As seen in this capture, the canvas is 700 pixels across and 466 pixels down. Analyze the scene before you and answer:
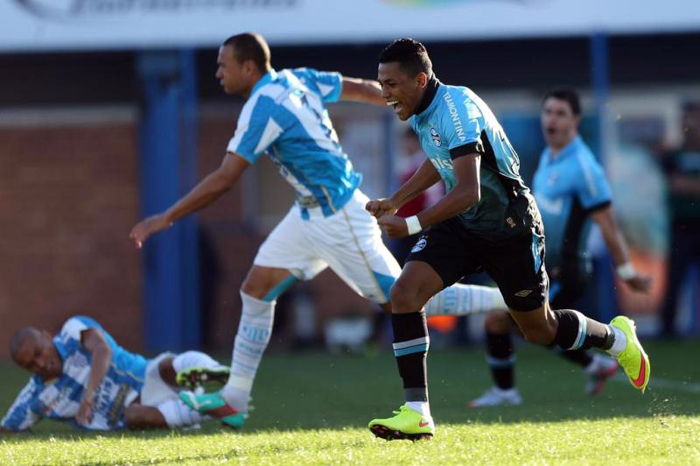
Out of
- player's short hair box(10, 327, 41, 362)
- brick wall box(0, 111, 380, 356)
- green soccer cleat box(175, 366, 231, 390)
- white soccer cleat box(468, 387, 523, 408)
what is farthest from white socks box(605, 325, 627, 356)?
brick wall box(0, 111, 380, 356)

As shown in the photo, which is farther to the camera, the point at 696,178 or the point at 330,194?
the point at 696,178

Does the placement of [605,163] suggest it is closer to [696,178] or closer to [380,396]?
[696,178]

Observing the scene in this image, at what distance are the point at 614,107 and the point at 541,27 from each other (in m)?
2.84

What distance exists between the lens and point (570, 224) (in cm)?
924

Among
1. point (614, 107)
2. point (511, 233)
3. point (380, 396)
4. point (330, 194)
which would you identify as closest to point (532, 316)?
point (511, 233)

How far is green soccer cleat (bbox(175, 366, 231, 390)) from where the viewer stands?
25.3 ft

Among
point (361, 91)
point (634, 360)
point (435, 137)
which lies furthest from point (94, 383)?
point (634, 360)

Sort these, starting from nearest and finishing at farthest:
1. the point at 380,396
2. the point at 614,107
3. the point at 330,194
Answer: the point at 330,194, the point at 380,396, the point at 614,107

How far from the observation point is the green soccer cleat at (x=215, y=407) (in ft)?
23.9

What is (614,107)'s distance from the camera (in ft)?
54.9

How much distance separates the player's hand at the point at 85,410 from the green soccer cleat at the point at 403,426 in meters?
Result: 2.23

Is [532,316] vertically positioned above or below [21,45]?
below

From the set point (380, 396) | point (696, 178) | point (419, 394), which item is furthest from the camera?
point (696, 178)

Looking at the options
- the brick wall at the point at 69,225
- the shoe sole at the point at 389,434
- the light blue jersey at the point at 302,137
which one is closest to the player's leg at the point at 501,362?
the light blue jersey at the point at 302,137
